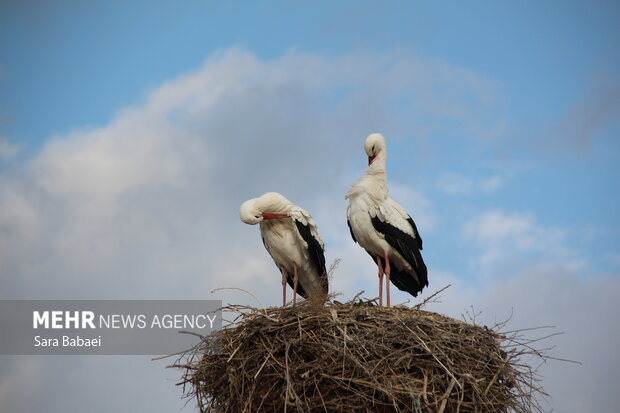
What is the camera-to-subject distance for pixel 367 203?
34.1ft

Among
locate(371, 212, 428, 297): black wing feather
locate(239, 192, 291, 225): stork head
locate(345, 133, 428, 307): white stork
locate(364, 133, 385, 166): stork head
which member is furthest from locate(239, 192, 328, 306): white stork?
locate(364, 133, 385, 166): stork head

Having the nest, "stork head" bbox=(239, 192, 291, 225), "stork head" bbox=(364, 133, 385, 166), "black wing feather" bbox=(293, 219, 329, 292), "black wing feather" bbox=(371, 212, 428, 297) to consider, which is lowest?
the nest

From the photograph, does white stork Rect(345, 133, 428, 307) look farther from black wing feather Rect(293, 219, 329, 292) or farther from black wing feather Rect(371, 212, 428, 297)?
black wing feather Rect(293, 219, 329, 292)

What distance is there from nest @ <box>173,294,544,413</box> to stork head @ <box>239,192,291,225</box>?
198cm

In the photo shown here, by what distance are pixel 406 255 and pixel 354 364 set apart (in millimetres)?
2387

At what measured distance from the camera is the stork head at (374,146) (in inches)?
434

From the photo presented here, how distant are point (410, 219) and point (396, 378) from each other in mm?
2663

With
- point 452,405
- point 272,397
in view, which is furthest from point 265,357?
point 452,405

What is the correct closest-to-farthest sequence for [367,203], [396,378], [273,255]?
[396,378], [367,203], [273,255]

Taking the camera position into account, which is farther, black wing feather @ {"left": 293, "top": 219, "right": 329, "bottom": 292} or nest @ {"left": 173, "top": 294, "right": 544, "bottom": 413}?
black wing feather @ {"left": 293, "top": 219, "right": 329, "bottom": 292}

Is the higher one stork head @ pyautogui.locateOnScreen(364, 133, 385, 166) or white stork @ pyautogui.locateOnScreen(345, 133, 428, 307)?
stork head @ pyautogui.locateOnScreen(364, 133, 385, 166)

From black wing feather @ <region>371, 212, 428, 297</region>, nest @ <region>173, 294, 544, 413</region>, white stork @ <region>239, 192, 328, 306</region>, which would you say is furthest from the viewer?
white stork @ <region>239, 192, 328, 306</region>

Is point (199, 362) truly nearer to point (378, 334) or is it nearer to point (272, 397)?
point (272, 397)

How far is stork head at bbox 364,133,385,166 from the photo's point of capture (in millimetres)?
11031
